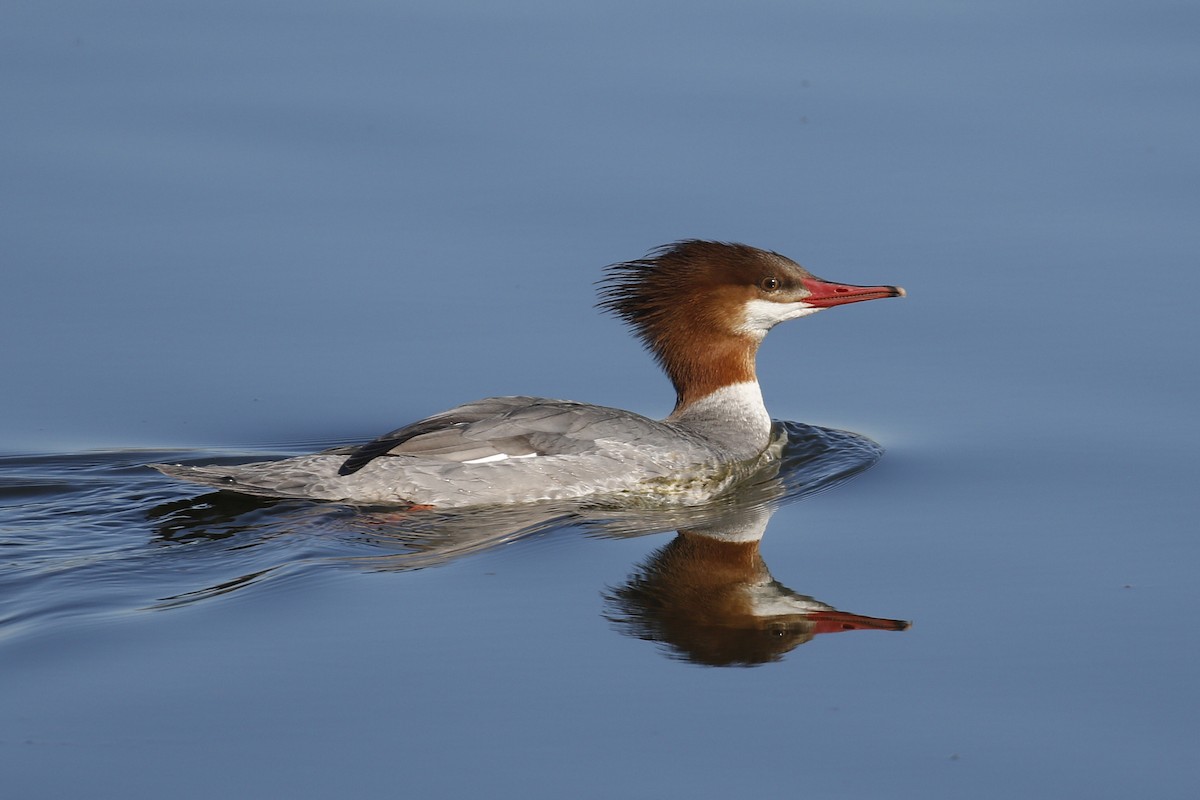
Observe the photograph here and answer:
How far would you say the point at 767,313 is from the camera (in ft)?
33.7

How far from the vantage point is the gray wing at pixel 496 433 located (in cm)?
912

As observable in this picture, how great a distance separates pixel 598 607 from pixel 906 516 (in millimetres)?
2166

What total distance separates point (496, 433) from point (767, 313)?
2049 millimetres

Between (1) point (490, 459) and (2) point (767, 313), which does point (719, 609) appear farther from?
(2) point (767, 313)

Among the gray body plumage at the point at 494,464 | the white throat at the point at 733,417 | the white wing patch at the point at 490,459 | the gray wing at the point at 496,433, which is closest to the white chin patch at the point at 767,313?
the white throat at the point at 733,417

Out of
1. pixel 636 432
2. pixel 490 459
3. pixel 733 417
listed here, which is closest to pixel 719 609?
pixel 636 432

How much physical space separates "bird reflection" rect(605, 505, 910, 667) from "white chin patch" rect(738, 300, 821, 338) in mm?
1950

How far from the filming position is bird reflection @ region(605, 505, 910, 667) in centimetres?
736

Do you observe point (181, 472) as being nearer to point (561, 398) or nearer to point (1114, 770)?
point (561, 398)

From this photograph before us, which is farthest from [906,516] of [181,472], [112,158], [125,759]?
[112,158]

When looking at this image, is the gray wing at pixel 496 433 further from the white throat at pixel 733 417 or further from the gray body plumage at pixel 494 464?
the white throat at pixel 733 417

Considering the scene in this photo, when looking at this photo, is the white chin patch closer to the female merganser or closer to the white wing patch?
the female merganser

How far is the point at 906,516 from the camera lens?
9.03 metres

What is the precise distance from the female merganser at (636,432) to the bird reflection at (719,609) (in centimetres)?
93
